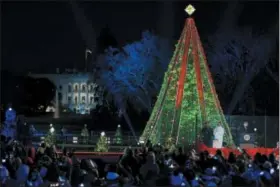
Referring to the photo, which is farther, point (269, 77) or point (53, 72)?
point (53, 72)

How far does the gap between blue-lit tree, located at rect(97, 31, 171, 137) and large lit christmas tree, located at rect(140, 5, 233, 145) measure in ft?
62.1

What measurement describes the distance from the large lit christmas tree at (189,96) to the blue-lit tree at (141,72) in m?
18.9

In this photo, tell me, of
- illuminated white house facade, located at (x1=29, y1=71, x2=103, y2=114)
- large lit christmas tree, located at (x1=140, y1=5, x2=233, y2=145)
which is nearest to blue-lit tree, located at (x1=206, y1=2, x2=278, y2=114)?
large lit christmas tree, located at (x1=140, y1=5, x2=233, y2=145)

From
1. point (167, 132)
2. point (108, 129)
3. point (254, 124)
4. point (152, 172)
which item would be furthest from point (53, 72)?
point (152, 172)

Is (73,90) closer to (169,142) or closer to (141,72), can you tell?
(141,72)

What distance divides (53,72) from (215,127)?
98.5 m

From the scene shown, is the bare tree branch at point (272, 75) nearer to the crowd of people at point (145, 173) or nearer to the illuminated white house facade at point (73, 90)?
the crowd of people at point (145, 173)

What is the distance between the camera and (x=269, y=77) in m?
41.1

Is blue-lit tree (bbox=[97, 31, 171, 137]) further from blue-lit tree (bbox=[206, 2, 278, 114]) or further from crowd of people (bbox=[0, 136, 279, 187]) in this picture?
crowd of people (bbox=[0, 136, 279, 187])

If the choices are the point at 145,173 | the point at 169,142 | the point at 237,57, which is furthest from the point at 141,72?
the point at 145,173

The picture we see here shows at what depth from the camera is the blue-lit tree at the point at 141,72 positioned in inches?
1661

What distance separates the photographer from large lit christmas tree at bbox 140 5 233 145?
73.8 ft

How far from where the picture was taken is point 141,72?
42.2 m

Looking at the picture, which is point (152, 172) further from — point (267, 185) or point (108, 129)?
point (108, 129)
